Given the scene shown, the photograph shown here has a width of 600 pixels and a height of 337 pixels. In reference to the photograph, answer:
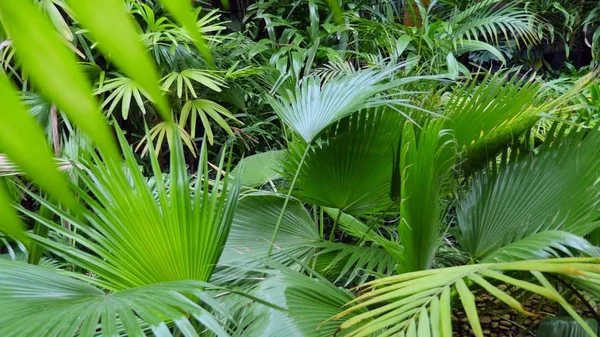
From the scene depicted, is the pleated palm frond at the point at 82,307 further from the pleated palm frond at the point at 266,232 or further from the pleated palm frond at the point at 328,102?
the pleated palm frond at the point at 328,102

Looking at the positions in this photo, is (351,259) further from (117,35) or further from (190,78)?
(190,78)

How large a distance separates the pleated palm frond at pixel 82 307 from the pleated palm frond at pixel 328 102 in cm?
49

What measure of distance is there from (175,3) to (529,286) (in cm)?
49

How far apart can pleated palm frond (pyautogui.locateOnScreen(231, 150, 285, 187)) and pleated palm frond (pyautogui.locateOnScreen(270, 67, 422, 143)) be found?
21 centimetres

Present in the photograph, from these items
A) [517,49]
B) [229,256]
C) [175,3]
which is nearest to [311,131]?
[229,256]

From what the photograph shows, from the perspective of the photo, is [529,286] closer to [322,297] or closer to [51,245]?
[322,297]

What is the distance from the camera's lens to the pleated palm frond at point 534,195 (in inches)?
32.1

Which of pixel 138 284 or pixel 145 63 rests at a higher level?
pixel 145 63

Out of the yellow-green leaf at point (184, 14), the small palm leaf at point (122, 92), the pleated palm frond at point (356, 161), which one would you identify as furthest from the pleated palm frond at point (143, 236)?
the small palm leaf at point (122, 92)

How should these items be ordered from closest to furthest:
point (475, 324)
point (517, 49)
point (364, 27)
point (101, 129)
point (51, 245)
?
point (101, 129), point (475, 324), point (51, 245), point (364, 27), point (517, 49)

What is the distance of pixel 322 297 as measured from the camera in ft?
2.59

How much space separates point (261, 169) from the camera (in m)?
1.44

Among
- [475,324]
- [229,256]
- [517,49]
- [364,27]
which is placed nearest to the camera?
[475,324]

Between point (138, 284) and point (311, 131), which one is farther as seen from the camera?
point (311, 131)
